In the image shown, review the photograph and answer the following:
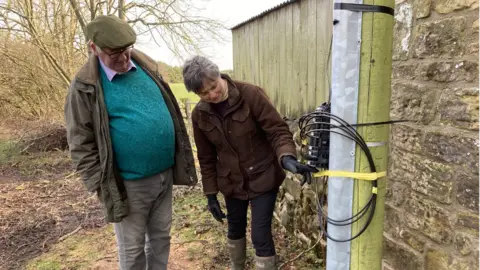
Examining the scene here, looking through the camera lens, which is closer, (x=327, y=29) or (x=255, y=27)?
(x=327, y=29)

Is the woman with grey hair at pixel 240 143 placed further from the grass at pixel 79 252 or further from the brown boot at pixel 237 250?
the grass at pixel 79 252

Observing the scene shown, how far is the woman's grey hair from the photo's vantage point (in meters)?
2.18

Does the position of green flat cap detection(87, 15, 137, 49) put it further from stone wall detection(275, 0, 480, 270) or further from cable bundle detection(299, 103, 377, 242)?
stone wall detection(275, 0, 480, 270)

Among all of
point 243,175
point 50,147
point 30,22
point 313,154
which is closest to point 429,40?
point 313,154

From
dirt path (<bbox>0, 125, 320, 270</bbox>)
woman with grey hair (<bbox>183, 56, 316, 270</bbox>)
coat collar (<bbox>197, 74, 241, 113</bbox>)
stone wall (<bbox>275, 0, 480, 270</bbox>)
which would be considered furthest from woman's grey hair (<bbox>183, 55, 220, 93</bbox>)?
dirt path (<bbox>0, 125, 320, 270</bbox>)

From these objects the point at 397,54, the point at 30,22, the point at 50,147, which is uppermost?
the point at 30,22

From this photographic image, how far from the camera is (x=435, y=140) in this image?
186 cm

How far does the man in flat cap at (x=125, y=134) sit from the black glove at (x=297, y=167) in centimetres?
90

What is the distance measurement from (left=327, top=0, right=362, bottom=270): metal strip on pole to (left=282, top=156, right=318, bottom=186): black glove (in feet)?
0.59

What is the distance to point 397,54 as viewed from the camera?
6.80 ft

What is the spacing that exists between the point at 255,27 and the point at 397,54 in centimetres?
252

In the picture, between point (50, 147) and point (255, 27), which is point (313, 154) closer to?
point (255, 27)

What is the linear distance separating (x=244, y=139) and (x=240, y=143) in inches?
1.6

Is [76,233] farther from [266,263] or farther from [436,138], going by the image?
[436,138]
